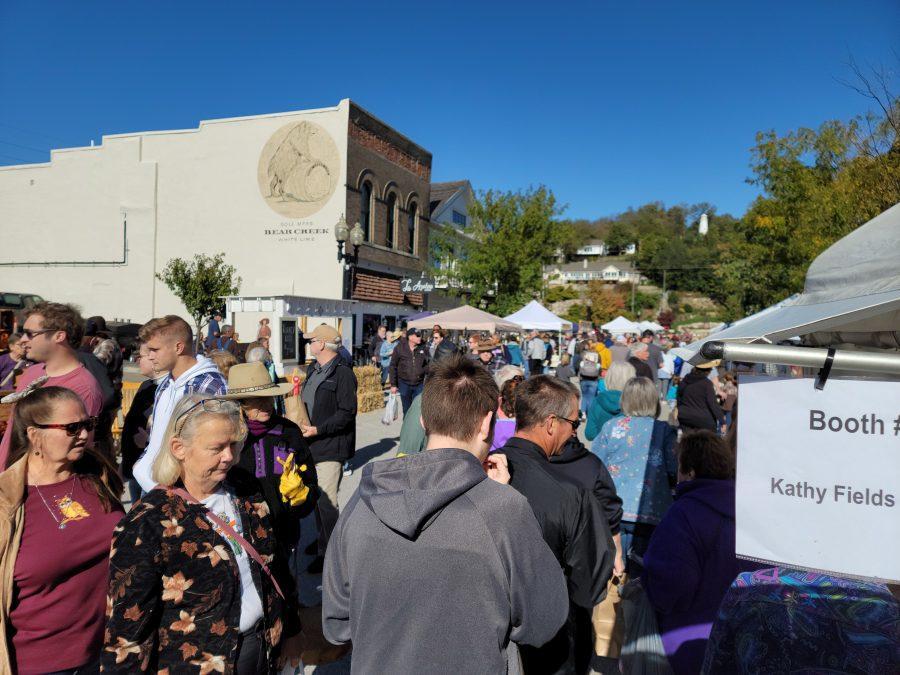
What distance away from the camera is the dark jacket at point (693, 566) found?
243 cm

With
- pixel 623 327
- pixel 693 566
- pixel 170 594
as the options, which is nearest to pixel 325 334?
pixel 170 594

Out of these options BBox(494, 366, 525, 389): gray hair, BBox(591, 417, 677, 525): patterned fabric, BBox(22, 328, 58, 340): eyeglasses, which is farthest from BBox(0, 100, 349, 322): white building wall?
BBox(591, 417, 677, 525): patterned fabric

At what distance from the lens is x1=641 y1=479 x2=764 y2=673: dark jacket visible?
2430mm

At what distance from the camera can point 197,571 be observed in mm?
2086

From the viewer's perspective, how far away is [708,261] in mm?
76375

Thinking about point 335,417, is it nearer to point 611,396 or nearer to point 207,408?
point 611,396

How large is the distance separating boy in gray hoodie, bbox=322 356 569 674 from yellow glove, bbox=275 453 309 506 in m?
1.33

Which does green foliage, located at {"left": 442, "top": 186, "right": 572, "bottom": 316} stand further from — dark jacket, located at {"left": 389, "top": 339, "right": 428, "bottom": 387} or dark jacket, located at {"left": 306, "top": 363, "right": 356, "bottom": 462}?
dark jacket, located at {"left": 306, "top": 363, "right": 356, "bottom": 462}

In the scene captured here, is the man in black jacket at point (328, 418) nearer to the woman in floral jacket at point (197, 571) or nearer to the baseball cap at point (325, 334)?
the baseball cap at point (325, 334)

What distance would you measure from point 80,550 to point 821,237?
12954 mm

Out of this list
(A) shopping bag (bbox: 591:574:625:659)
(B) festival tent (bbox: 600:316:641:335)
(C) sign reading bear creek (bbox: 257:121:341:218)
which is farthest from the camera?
(B) festival tent (bbox: 600:316:641:335)

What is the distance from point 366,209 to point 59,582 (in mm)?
22809

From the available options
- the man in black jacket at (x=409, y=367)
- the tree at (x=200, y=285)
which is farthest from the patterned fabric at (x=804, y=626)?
the tree at (x=200, y=285)

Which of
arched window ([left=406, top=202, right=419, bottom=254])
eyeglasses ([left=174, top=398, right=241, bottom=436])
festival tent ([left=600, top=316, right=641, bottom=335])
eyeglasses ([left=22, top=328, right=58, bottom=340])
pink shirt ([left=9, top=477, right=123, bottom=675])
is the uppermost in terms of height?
arched window ([left=406, top=202, right=419, bottom=254])
